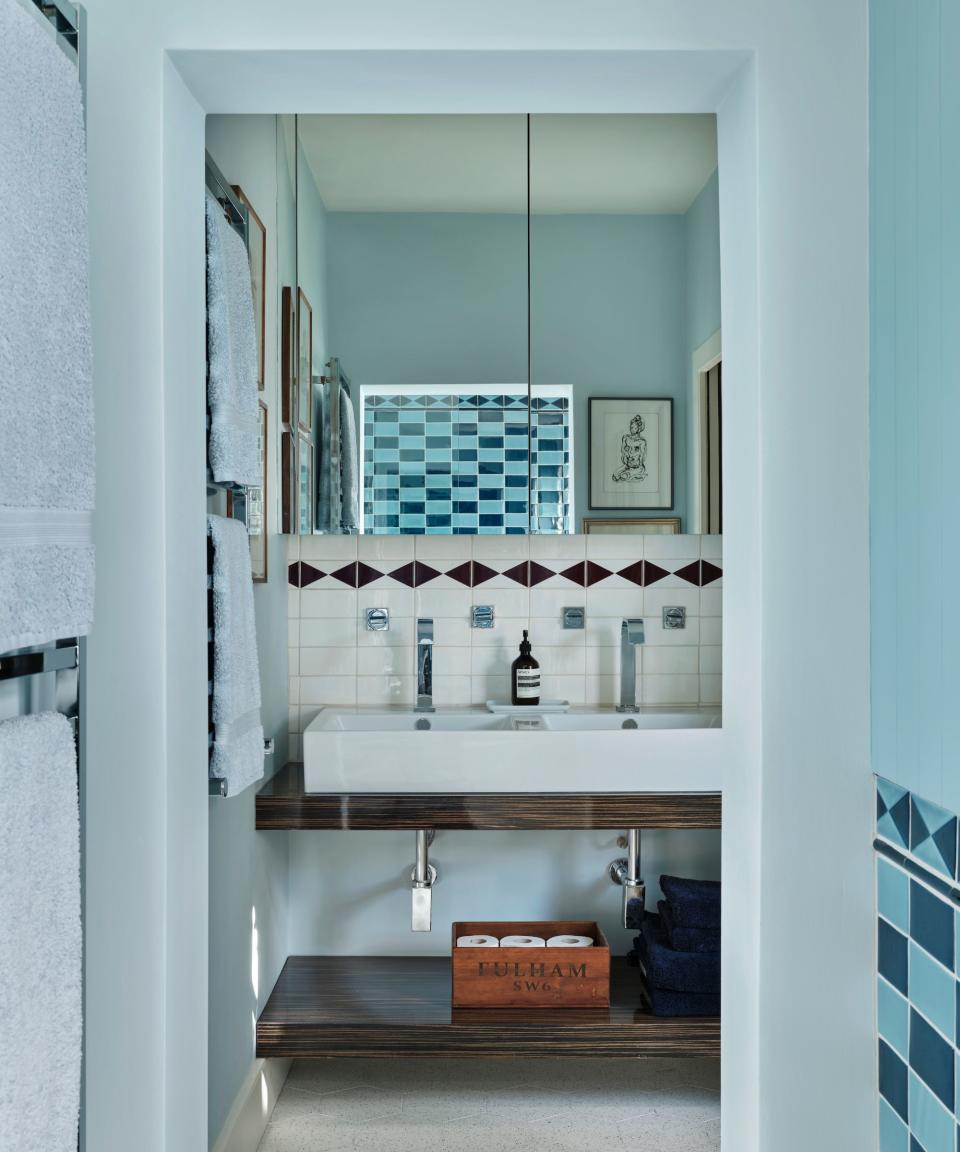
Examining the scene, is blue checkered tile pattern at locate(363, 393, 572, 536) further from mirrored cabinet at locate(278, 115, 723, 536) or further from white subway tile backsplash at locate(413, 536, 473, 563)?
white subway tile backsplash at locate(413, 536, 473, 563)

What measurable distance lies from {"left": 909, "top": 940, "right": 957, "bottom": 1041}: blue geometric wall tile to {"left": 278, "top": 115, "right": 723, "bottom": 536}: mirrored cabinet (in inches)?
62.2

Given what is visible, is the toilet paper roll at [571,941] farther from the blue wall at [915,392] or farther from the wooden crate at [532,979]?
the blue wall at [915,392]

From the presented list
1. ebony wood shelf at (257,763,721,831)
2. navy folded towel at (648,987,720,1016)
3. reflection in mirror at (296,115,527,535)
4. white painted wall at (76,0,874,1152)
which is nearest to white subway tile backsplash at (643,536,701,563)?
reflection in mirror at (296,115,527,535)

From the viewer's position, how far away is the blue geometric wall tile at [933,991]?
93 centimetres

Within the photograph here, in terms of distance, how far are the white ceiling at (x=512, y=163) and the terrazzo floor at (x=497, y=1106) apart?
2120mm

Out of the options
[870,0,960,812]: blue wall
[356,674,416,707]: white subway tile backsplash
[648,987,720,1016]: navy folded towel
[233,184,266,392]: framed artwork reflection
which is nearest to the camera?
[870,0,960,812]: blue wall

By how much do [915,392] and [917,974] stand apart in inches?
22.5

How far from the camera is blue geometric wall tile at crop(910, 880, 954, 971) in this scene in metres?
0.93

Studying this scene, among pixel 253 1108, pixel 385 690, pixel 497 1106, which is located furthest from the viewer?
pixel 385 690

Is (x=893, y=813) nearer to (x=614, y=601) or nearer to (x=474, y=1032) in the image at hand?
(x=474, y=1032)

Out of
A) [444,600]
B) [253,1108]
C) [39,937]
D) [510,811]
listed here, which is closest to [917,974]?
[39,937]

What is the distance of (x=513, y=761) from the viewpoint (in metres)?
2.17

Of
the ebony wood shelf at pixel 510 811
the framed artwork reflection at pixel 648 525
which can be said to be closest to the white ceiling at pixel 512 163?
the framed artwork reflection at pixel 648 525

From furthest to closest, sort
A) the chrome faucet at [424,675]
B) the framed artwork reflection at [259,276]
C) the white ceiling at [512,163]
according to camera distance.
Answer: the chrome faucet at [424,675] < the white ceiling at [512,163] < the framed artwork reflection at [259,276]
